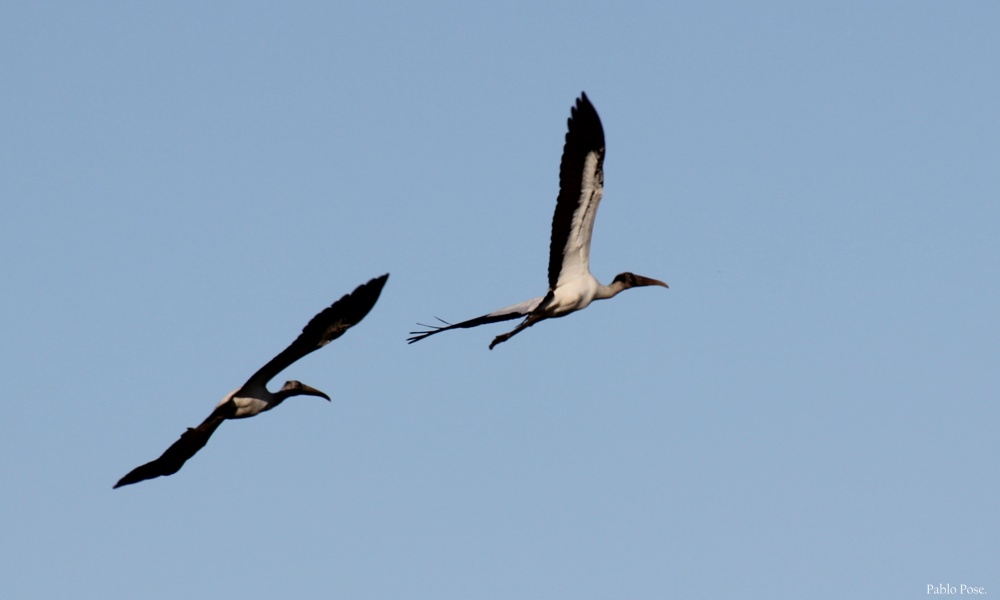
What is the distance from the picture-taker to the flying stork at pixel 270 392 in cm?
2194

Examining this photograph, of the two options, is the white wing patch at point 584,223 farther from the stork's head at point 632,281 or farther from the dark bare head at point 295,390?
the dark bare head at point 295,390

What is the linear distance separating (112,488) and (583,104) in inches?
301

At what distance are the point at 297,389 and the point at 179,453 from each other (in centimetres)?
187

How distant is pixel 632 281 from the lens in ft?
84.4

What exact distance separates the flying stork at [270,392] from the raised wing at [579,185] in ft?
8.98

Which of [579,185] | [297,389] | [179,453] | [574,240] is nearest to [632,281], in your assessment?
[574,240]

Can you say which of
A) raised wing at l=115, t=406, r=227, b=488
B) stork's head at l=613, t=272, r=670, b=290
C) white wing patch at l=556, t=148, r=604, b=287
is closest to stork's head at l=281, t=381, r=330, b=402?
raised wing at l=115, t=406, r=227, b=488

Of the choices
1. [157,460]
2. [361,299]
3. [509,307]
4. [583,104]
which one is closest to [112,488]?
[157,460]

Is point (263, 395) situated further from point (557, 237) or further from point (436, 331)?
point (557, 237)

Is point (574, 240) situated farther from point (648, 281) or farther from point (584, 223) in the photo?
point (648, 281)

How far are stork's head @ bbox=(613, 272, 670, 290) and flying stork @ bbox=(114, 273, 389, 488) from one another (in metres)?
4.34

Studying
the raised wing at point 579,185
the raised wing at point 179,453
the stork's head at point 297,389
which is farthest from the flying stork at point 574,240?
the raised wing at point 179,453

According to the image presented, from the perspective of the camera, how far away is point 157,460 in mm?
23797

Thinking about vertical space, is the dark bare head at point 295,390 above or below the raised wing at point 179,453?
above
